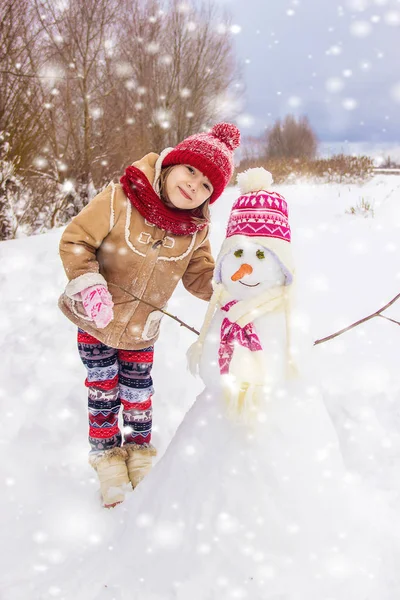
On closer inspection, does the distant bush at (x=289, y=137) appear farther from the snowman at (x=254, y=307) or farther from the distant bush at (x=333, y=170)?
the snowman at (x=254, y=307)

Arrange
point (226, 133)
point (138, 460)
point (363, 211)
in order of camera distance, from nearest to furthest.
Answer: point (226, 133)
point (138, 460)
point (363, 211)

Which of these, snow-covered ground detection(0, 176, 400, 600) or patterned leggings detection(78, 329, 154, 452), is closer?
snow-covered ground detection(0, 176, 400, 600)

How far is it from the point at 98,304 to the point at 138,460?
897mm

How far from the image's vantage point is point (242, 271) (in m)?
1.46

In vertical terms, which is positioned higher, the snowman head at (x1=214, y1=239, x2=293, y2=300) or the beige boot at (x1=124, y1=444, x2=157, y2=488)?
the snowman head at (x1=214, y1=239, x2=293, y2=300)

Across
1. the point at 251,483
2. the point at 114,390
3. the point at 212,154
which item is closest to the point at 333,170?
the point at 212,154

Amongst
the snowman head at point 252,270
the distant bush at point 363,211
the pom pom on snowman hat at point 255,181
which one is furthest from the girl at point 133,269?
the distant bush at point 363,211

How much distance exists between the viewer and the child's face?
1683 mm

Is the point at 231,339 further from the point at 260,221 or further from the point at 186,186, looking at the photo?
the point at 186,186

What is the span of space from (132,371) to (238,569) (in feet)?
3.46

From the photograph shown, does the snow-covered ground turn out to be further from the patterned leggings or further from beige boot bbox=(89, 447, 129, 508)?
the patterned leggings

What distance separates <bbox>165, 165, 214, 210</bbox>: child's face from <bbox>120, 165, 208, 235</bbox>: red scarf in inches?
2.0

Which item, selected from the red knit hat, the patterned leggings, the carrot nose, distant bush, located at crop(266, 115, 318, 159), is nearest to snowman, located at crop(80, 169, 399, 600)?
the carrot nose

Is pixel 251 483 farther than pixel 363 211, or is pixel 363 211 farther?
pixel 363 211
